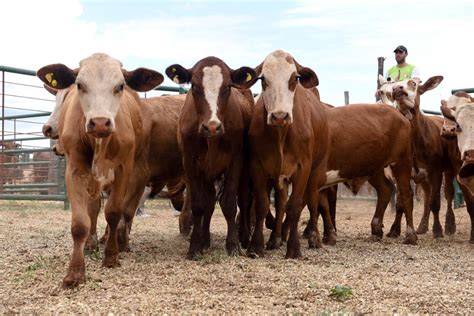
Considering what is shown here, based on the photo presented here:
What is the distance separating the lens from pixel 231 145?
258 inches

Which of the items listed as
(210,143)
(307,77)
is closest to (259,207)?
(210,143)

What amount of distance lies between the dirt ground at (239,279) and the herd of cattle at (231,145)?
31 centimetres

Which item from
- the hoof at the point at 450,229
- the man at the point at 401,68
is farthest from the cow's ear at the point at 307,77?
the man at the point at 401,68

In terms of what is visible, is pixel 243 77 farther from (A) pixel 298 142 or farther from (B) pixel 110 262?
(B) pixel 110 262

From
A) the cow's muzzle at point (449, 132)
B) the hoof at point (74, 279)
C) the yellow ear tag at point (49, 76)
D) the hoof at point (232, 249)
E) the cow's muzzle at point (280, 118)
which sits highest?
the yellow ear tag at point (49, 76)

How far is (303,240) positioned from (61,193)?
709cm

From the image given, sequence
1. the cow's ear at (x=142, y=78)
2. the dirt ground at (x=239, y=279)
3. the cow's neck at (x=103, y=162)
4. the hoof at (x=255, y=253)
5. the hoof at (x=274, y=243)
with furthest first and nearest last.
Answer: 1. the hoof at (x=274, y=243)
2. the hoof at (x=255, y=253)
3. the cow's ear at (x=142, y=78)
4. the cow's neck at (x=103, y=162)
5. the dirt ground at (x=239, y=279)

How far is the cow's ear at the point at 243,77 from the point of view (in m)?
6.59

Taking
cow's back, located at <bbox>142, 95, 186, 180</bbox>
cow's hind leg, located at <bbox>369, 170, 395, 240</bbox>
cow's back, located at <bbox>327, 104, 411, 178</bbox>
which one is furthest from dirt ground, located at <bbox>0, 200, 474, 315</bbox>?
cow's back, located at <bbox>327, 104, 411, 178</bbox>

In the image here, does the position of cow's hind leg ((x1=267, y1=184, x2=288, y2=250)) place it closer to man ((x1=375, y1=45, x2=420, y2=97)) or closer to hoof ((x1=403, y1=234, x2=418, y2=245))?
hoof ((x1=403, y1=234, x2=418, y2=245))

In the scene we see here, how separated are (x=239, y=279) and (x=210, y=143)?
68.8 inches

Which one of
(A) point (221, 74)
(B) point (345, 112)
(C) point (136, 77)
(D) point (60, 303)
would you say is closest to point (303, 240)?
(B) point (345, 112)

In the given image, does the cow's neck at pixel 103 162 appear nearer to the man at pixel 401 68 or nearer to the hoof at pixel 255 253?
the hoof at pixel 255 253

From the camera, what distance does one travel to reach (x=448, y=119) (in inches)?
336
